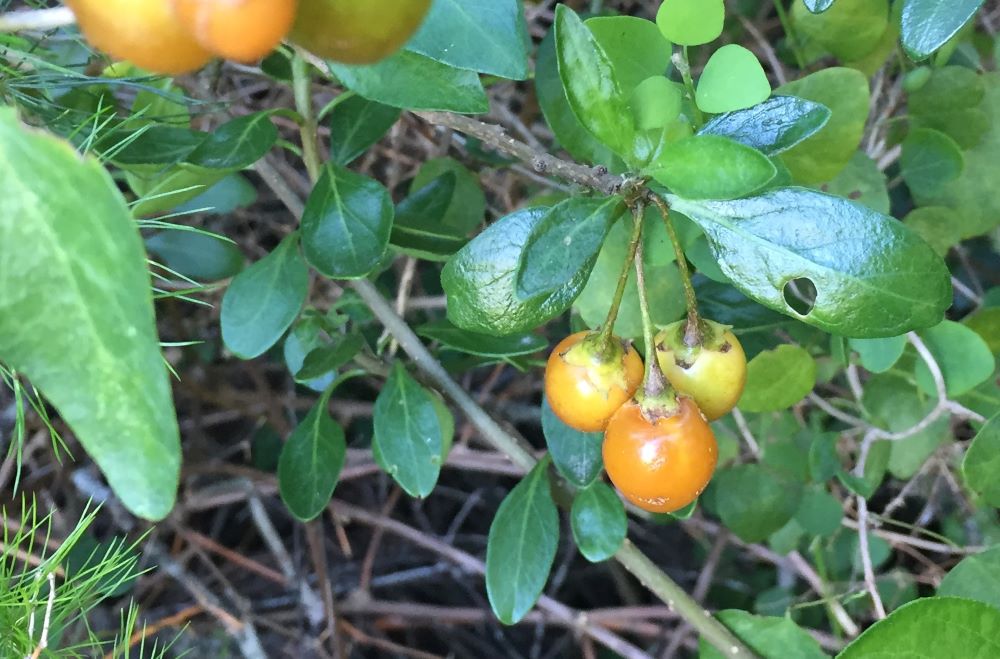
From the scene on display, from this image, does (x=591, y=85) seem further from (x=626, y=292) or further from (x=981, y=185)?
(x=981, y=185)

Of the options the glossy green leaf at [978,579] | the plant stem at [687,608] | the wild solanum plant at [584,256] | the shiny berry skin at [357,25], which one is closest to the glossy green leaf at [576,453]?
the wild solanum plant at [584,256]

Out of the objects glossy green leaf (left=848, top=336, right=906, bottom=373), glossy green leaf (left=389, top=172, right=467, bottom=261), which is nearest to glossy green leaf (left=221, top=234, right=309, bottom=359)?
glossy green leaf (left=389, top=172, right=467, bottom=261)

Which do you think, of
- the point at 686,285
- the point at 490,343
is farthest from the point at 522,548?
the point at 686,285

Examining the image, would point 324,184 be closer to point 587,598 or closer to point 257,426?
point 257,426

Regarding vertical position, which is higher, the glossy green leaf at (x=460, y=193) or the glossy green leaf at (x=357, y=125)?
A: the glossy green leaf at (x=357, y=125)

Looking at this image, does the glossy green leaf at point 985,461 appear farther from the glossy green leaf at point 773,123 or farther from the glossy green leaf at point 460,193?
the glossy green leaf at point 460,193

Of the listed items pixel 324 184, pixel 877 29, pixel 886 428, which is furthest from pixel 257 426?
pixel 877 29
